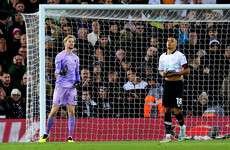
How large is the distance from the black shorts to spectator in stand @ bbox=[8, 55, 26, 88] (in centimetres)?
312

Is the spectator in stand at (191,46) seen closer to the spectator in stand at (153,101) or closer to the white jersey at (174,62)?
the spectator in stand at (153,101)

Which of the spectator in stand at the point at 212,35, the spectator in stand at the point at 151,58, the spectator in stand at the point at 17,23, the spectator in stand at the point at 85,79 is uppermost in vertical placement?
the spectator in stand at the point at 17,23

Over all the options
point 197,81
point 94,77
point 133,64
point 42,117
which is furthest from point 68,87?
point 197,81

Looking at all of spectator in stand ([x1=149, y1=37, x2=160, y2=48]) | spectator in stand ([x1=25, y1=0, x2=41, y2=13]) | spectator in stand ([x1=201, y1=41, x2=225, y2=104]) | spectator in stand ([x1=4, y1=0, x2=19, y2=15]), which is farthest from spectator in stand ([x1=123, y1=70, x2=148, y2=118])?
spectator in stand ([x1=4, y1=0, x2=19, y2=15])

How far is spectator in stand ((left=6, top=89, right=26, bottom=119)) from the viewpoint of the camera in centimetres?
876

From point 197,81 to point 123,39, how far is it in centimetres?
165

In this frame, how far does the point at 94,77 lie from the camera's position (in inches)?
355

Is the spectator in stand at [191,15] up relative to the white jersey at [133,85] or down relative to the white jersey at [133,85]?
up

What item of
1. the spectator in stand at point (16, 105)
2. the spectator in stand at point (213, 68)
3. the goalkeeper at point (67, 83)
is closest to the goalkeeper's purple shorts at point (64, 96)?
the goalkeeper at point (67, 83)

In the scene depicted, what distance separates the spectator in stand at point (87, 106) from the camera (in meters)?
8.74

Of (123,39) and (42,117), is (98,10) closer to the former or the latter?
(123,39)

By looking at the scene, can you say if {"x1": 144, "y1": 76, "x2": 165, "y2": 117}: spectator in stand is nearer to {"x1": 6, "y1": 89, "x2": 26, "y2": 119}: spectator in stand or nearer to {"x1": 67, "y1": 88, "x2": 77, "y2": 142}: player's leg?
{"x1": 67, "y1": 88, "x2": 77, "y2": 142}: player's leg

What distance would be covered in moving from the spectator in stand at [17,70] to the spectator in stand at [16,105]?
0.81 ft

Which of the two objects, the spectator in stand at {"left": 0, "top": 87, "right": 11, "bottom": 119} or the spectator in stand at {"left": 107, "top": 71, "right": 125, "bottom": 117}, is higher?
the spectator in stand at {"left": 107, "top": 71, "right": 125, "bottom": 117}
